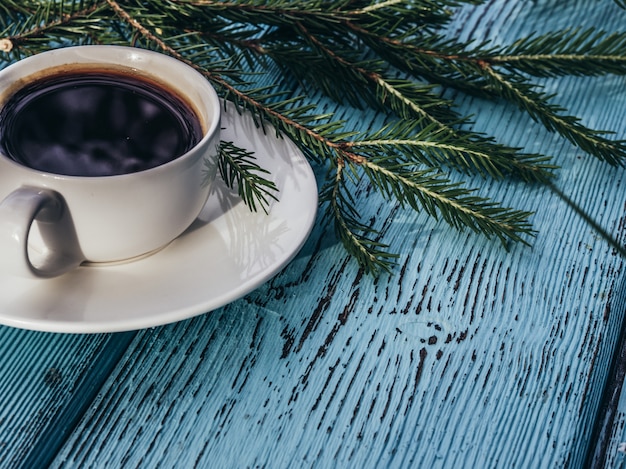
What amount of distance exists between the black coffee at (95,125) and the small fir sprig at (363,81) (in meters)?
0.06

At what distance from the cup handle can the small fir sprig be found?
0.48 ft

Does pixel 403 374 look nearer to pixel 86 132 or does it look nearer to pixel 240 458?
pixel 240 458

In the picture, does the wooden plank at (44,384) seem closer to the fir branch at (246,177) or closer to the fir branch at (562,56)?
the fir branch at (246,177)

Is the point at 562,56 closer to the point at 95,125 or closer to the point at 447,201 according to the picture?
the point at 447,201

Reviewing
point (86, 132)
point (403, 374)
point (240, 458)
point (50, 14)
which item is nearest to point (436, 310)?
point (403, 374)

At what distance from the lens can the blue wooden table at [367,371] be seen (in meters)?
0.50

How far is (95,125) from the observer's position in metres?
0.54

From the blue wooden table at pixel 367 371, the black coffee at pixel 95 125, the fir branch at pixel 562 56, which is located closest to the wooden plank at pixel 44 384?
the blue wooden table at pixel 367 371

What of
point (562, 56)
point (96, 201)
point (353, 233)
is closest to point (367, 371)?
point (353, 233)

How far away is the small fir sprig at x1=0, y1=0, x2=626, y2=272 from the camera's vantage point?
607 mm

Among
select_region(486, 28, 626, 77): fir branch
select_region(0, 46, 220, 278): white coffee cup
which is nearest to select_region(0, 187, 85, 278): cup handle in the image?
select_region(0, 46, 220, 278): white coffee cup

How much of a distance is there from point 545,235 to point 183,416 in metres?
0.36

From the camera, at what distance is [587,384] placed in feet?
1.80

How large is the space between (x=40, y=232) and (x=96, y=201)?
52 millimetres
